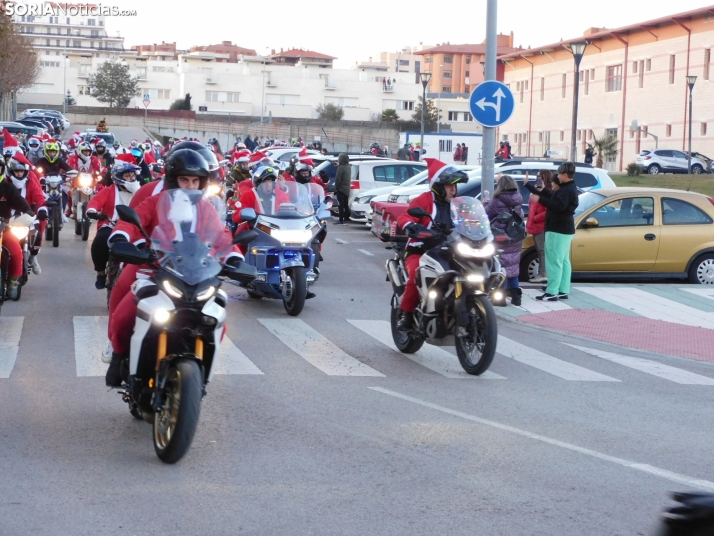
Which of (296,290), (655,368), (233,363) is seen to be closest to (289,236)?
(296,290)

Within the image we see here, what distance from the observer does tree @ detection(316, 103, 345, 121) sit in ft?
424

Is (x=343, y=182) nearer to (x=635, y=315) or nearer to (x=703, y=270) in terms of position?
(x=703, y=270)

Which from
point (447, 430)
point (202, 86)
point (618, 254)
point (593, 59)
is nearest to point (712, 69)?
point (593, 59)

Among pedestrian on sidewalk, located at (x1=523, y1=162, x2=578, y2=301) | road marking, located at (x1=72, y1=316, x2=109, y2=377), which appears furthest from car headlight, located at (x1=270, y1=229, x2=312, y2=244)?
pedestrian on sidewalk, located at (x1=523, y1=162, x2=578, y2=301)

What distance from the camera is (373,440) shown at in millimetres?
7211

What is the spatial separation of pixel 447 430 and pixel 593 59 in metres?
74.1

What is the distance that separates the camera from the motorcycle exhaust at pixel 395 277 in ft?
35.9

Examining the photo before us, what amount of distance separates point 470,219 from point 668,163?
5276cm

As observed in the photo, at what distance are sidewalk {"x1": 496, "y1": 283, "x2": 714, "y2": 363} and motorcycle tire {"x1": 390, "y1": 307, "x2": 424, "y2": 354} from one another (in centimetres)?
285

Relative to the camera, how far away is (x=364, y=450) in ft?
22.7

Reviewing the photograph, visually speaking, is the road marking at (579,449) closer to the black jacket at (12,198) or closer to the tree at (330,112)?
the black jacket at (12,198)

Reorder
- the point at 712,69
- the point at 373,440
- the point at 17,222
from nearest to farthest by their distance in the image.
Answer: the point at 373,440, the point at 17,222, the point at 712,69

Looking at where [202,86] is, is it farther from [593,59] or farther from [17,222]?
[17,222]

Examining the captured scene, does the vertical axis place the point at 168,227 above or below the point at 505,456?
above
